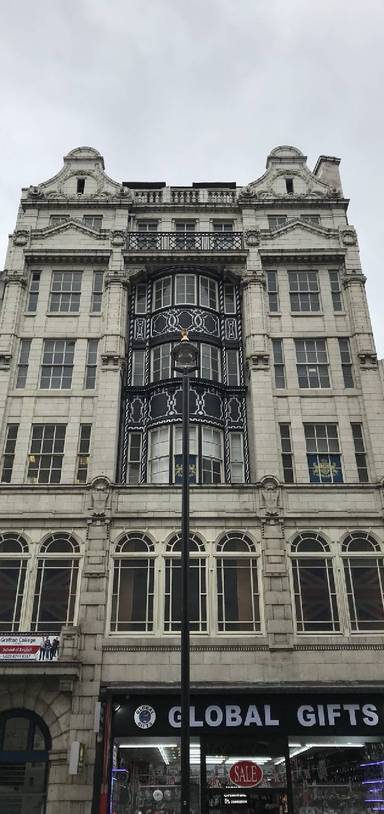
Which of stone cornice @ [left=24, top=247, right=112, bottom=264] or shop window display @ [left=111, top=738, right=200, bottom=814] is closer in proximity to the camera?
shop window display @ [left=111, top=738, right=200, bottom=814]

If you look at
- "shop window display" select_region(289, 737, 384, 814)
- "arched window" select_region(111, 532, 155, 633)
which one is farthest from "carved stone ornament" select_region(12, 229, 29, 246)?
"shop window display" select_region(289, 737, 384, 814)

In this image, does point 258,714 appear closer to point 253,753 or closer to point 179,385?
point 253,753

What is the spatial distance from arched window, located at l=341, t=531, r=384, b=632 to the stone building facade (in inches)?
3.1

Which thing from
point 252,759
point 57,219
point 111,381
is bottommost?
point 252,759

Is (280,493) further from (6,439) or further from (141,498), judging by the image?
(6,439)

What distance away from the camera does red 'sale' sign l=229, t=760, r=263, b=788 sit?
20.0 meters

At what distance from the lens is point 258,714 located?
20672mm

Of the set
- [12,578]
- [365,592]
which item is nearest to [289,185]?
[365,592]

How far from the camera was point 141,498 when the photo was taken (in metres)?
24.4

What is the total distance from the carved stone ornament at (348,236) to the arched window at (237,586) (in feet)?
51.4

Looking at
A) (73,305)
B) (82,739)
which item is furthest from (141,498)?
(73,305)

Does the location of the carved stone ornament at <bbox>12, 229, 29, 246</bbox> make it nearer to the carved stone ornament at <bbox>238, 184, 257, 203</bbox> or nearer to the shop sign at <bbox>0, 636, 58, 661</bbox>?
the carved stone ornament at <bbox>238, 184, 257, 203</bbox>

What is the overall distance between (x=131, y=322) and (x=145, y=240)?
454cm

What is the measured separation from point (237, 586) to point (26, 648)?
7.42 meters
